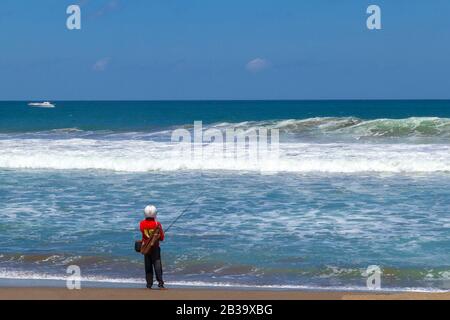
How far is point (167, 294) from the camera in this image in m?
7.34

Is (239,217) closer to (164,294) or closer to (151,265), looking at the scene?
(151,265)

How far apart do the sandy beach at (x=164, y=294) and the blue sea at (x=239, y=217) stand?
0.63 metres

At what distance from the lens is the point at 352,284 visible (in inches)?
319

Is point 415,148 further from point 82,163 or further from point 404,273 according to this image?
point 404,273

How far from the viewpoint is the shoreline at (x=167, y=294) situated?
709 centimetres

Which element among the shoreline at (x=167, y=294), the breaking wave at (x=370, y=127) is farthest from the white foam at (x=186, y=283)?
the breaking wave at (x=370, y=127)

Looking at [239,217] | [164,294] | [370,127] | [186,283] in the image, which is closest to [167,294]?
[164,294]

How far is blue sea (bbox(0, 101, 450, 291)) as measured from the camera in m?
8.70

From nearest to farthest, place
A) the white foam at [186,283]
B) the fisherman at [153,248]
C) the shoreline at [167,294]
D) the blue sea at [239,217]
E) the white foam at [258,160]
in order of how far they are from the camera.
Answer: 1. the shoreline at [167,294]
2. the fisherman at [153,248]
3. the white foam at [186,283]
4. the blue sea at [239,217]
5. the white foam at [258,160]

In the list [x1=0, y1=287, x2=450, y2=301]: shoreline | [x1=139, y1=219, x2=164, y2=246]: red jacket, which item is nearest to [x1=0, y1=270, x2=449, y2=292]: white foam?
[x1=0, y1=287, x2=450, y2=301]: shoreline

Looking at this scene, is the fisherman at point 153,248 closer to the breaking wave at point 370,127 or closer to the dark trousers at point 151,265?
the dark trousers at point 151,265

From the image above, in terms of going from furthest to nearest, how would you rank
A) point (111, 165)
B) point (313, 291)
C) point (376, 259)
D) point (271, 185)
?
point (111, 165) → point (271, 185) → point (376, 259) → point (313, 291)
